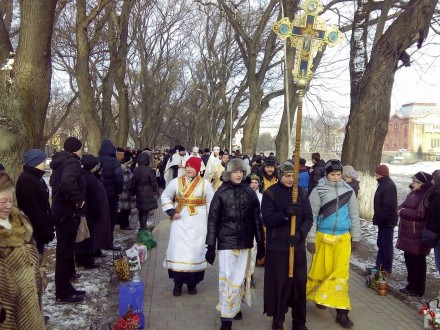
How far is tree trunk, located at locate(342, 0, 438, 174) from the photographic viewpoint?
11.0 meters

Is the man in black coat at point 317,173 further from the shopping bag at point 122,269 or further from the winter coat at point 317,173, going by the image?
the shopping bag at point 122,269

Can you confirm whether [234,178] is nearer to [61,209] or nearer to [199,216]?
[199,216]

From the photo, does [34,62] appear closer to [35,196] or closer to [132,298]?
[35,196]

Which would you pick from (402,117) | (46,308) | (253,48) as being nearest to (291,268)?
(46,308)

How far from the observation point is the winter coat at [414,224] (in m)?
6.61

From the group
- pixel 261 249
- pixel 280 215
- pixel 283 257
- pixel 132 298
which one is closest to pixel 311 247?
pixel 283 257

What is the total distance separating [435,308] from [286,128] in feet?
49.0

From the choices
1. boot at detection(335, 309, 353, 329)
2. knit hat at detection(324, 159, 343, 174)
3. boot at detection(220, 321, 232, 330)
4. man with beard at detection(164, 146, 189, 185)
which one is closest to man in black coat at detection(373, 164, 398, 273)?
knit hat at detection(324, 159, 343, 174)

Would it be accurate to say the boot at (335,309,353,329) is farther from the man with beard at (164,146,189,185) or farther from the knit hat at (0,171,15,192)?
the man with beard at (164,146,189,185)

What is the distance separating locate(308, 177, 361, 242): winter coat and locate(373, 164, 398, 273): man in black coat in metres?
1.64

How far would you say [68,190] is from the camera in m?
6.10

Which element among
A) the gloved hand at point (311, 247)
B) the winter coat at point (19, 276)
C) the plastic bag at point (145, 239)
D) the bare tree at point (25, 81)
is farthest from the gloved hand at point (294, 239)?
the plastic bag at point (145, 239)

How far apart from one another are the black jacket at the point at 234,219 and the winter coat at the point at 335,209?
0.71 meters

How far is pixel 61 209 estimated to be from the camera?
6246mm
